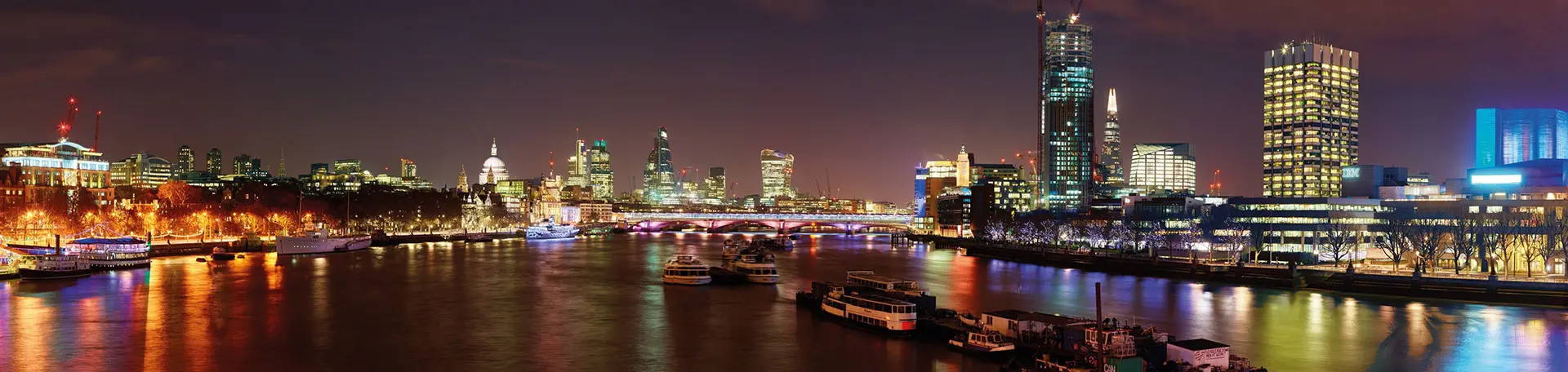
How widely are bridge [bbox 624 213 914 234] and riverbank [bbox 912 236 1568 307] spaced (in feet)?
255

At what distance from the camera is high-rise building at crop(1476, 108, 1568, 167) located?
11812 cm

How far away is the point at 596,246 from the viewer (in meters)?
116

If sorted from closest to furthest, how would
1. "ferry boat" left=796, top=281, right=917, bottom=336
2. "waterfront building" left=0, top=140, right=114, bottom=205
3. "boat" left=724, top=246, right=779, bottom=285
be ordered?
"ferry boat" left=796, top=281, right=917, bottom=336 < "boat" left=724, top=246, right=779, bottom=285 < "waterfront building" left=0, top=140, right=114, bottom=205

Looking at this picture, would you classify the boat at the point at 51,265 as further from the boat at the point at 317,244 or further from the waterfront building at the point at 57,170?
the waterfront building at the point at 57,170

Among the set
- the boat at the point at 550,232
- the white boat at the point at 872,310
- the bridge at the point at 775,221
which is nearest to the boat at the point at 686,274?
the white boat at the point at 872,310

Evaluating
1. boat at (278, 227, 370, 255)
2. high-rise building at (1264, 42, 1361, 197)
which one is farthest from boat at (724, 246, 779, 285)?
high-rise building at (1264, 42, 1361, 197)

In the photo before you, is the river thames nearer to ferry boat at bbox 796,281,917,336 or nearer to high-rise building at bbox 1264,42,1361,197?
ferry boat at bbox 796,281,917,336

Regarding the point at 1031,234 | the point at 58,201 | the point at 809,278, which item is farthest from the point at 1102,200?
the point at 58,201

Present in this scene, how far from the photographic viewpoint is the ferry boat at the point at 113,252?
62.9 m

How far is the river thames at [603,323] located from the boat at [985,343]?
1.96 feet

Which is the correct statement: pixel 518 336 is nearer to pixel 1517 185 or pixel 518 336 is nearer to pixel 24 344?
pixel 24 344

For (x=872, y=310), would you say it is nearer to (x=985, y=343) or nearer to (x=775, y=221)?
(x=985, y=343)

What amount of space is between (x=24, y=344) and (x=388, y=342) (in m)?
10.7

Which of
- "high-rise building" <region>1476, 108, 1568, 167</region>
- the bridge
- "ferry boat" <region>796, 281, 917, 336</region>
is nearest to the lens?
"ferry boat" <region>796, 281, 917, 336</region>
